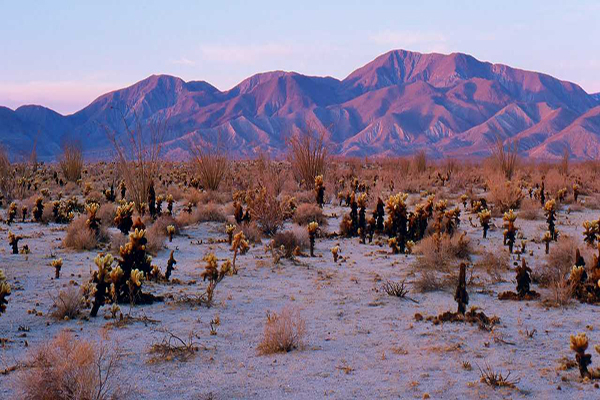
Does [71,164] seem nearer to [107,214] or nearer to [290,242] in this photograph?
[107,214]

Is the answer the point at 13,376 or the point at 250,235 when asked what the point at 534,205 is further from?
the point at 13,376

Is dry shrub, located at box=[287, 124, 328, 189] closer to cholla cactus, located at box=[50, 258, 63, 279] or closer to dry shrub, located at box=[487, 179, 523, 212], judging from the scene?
dry shrub, located at box=[487, 179, 523, 212]

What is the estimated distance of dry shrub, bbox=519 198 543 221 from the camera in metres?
14.1

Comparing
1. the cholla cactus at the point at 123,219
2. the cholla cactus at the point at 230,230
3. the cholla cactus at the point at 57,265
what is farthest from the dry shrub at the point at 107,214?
the cholla cactus at the point at 57,265

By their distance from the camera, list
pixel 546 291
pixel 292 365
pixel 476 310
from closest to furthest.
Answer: pixel 292 365, pixel 476 310, pixel 546 291

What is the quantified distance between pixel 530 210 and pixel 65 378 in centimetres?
1246

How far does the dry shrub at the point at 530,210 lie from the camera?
555 inches

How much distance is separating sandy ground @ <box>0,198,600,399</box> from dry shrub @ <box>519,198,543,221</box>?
242 inches

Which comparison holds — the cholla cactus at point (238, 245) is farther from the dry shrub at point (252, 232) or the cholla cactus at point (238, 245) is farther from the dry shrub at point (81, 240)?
the dry shrub at point (81, 240)

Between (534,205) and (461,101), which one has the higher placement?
(461,101)

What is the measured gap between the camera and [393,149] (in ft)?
475

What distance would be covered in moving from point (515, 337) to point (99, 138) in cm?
19685

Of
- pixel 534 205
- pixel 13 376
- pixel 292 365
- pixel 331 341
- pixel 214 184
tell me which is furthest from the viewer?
pixel 214 184

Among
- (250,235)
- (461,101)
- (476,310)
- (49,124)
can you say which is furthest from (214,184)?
(49,124)
